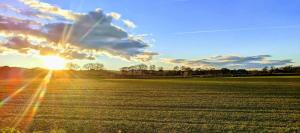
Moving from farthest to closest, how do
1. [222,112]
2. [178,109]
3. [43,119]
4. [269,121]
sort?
[178,109]
[222,112]
[43,119]
[269,121]

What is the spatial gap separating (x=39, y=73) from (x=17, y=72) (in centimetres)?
938

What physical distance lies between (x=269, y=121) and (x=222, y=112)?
13.7 ft

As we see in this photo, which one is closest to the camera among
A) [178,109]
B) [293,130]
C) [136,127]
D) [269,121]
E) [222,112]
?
[293,130]

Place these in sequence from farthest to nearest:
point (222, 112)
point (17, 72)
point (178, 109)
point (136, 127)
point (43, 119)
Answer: point (17, 72) → point (178, 109) → point (222, 112) → point (43, 119) → point (136, 127)

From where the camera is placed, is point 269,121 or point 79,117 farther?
point 79,117

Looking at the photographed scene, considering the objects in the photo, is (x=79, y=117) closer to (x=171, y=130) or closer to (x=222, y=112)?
(x=171, y=130)

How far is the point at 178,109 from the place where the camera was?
80.8ft

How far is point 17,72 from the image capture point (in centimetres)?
16012

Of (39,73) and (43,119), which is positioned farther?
(39,73)

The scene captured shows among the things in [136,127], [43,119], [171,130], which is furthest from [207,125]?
[43,119]

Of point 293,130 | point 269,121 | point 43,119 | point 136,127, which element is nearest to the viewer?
point 293,130

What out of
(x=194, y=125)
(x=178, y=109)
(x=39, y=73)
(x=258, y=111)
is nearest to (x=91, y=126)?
(x=194, y=125)

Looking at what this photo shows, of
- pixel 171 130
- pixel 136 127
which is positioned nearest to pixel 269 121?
pixel 171 130

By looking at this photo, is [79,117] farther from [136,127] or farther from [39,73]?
[39,73]
